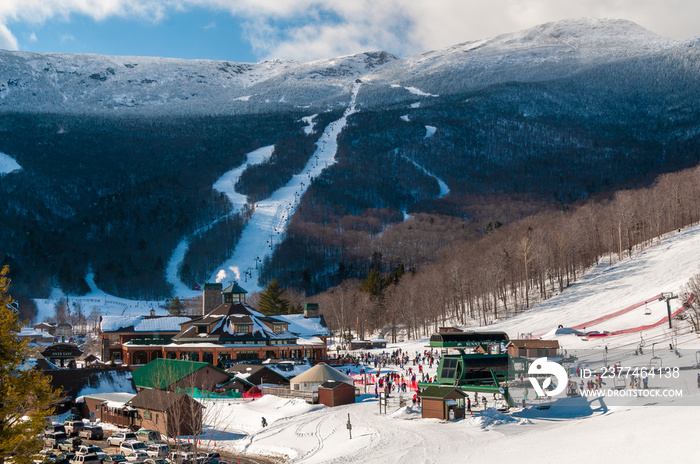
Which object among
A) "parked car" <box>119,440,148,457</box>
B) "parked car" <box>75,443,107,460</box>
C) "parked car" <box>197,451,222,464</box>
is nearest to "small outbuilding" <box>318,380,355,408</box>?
"parked car" <box>119,440,148,457</box>

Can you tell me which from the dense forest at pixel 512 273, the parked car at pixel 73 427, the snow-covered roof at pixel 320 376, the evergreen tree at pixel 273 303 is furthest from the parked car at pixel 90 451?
the evergreen tree at pixel 273 303

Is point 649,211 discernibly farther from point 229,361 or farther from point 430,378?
point 229,361

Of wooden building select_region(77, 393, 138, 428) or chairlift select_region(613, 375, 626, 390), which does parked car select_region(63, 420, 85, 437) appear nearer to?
wooden building select_region(77, 393, 138, 428)

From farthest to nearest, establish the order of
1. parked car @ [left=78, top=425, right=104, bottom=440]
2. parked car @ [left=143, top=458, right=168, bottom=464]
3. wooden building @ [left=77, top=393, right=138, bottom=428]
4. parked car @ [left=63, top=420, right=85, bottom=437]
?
wooden building @ [left=77, top=393, right=138, bottom=428] → parked car @ [left=63, top=420, right=85, bottom=437] → parked car @ [left=78, top=425, right=104, bottom=440] → parked car @ [left=143, top=458, right=168, bottom=464]

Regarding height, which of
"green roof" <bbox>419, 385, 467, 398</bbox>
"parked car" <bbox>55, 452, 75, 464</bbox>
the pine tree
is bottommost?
"parked car" <bbox>55, 452, 75, 464</bbox>

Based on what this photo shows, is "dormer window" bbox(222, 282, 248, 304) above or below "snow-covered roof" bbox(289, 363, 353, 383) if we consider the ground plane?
above

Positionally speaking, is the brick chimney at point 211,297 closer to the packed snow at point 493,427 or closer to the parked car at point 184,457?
the packed snow at point 493,427
